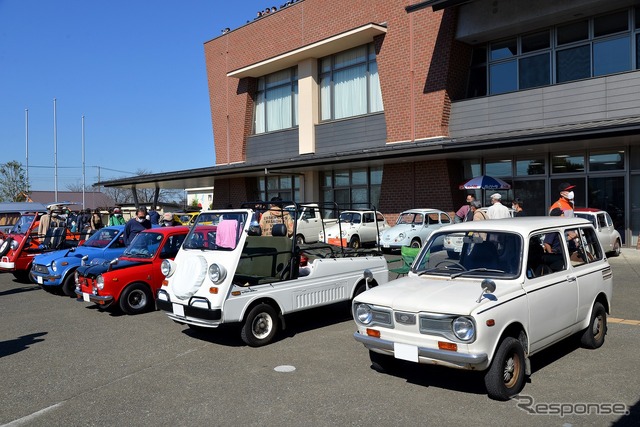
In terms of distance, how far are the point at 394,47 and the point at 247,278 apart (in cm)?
1619

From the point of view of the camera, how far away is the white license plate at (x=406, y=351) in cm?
506

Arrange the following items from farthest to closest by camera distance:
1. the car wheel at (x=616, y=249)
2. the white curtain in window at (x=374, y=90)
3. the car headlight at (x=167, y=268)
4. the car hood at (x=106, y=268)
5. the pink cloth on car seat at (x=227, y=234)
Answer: the white curtain in window at (x=374, y=90), the car wheel at (x=616, y=249), the car hood at (x=106, y=268), the car headlight at (x=167, y=268), the pink cloth on car seat at (x=227, y=234)

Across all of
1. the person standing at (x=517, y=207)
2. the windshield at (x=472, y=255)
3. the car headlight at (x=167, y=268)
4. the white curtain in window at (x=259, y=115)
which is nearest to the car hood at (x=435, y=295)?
the windshield at (x=472, y=255)

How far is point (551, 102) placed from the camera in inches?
685

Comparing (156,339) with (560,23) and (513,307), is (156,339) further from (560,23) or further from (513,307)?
(560,23)

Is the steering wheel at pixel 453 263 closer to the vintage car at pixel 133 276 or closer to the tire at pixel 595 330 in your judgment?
the tire at pixel 595 330

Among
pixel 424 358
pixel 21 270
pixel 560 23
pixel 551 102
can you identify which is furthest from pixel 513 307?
pixel 560 23

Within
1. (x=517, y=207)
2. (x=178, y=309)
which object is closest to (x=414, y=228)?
(x=517, y=207)

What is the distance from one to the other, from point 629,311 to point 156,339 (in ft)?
24.2

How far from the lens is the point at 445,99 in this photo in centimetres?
1959

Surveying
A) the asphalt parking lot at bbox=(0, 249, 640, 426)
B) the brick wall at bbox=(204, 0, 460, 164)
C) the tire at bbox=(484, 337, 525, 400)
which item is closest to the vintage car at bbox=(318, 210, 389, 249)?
the brick wall at bbox=(204, 0, 460, 164)
